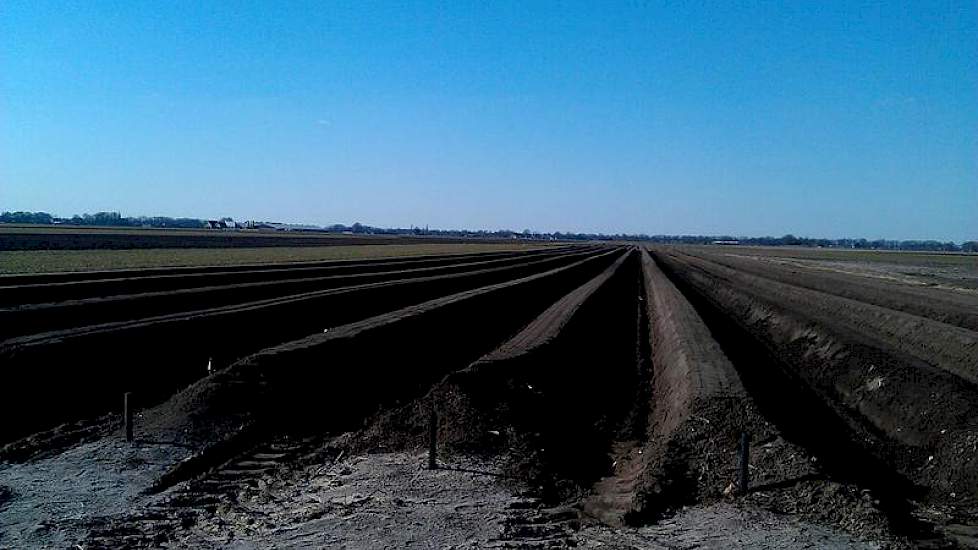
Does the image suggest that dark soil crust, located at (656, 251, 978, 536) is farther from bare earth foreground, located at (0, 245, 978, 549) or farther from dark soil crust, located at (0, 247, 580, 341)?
dark soil crust, located at (0, 247, 580, 341)

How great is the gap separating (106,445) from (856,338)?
737 inches

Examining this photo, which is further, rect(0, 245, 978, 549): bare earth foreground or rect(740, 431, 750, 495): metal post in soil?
rect(740, 431, 750, 495): metal post in soil

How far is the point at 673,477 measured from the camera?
9180 mm

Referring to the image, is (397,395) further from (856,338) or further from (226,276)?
(226,276)

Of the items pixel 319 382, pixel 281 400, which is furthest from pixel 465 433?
pixel 319 382

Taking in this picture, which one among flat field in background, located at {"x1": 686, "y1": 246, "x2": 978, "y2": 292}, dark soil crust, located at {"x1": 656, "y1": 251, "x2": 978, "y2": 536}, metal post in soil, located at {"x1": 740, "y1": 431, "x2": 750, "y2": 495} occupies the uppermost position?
flat field in background, located at {"x1": 686, "y1": 246, "x2": 978, "y2": 292}

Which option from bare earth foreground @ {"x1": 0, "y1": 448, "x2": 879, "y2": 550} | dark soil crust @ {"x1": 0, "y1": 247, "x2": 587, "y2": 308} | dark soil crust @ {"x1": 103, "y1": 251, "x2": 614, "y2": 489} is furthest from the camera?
dark soil crust @ {"x1": 0, "y1": 247, "x2": 587, "y2": 308}

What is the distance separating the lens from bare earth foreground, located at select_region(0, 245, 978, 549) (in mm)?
7707

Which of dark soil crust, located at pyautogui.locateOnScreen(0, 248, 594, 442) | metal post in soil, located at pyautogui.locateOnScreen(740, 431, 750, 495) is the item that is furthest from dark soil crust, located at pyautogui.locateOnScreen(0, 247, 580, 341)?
metal post in soil, located at pyautogui.locateOnScreen(740, 431, 750, 495)

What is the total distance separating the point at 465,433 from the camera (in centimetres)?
1081

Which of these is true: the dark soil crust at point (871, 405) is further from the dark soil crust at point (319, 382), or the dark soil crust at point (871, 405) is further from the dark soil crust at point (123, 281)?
the dark soil crust at point (123, 281)

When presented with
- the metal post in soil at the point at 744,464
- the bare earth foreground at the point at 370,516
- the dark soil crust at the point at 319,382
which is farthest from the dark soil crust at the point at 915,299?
the bare earth foreground at the point at 370,516

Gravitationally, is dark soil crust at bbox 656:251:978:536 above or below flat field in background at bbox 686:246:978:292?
below

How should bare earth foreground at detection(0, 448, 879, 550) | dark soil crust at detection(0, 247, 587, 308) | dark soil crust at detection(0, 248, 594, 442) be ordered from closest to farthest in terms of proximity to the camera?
bare earth foreground at detection(0, 448, 879, 550) < dark soil crust at detection(0, 248, 594, 442) < dark soil crust at detection(0, 247, 587, 308)
